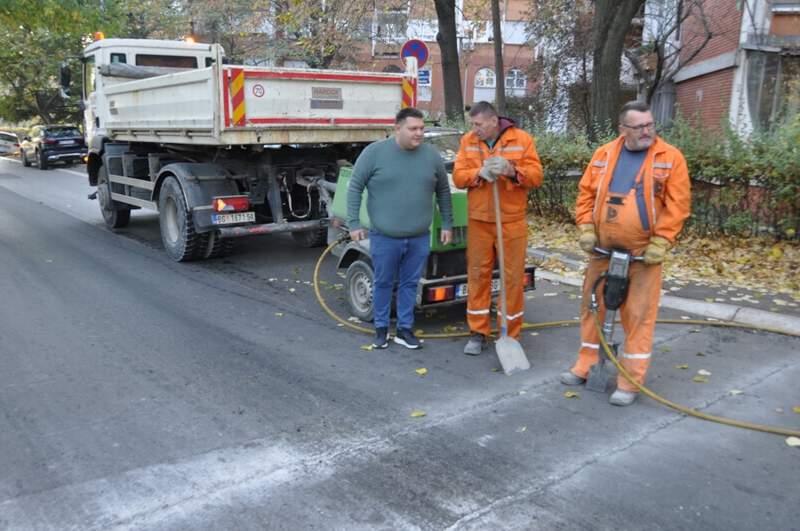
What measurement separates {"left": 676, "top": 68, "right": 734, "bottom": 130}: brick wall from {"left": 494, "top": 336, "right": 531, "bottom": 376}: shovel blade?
38.0 ft

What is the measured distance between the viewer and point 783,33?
14562 mm

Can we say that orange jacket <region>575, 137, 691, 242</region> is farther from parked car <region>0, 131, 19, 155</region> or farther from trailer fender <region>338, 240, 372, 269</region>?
parked car <region>0, 131, 19, 155</region>

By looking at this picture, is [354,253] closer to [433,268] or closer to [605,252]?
[433,268]

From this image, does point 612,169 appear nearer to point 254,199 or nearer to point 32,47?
point 254,199

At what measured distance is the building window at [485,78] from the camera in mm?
40344

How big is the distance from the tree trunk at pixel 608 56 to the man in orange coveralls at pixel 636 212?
6.91 m

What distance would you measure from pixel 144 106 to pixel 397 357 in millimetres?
5884

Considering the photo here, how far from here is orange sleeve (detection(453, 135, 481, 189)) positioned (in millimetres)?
5184

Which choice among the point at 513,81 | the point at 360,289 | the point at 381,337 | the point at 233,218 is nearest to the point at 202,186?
the point at 233,218

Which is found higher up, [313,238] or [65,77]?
[65,77]

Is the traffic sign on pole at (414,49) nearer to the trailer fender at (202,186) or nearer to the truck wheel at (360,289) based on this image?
the trailer fender at (202,186)

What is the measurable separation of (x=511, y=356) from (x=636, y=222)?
1.37 m

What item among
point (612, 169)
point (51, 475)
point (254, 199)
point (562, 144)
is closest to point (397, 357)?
point (612, 169)

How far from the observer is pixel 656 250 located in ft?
14.0
